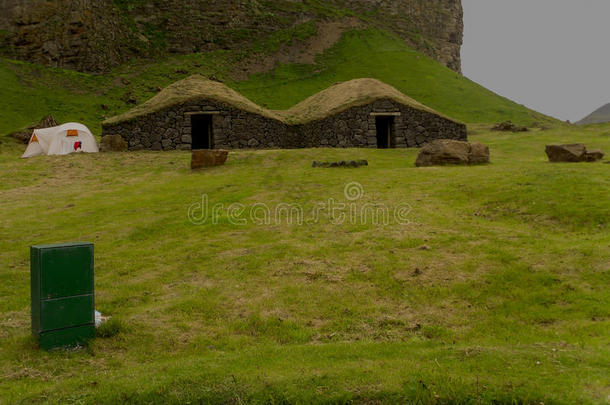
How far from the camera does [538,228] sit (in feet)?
37.3

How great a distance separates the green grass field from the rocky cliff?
1608 inches

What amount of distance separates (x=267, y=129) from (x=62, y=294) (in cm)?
2484

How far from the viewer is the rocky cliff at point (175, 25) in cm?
5025

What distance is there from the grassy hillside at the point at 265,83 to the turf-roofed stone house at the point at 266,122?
39.8 feet

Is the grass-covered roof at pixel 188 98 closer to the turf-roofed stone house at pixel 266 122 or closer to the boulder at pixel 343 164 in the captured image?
the turf-roofed stone house at pixel 266 122

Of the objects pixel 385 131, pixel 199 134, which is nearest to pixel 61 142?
pixel 199 134

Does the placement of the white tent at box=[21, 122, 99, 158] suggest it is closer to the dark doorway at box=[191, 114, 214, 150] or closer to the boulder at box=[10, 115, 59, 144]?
the boulder at box=[10, 115, 59, 144]

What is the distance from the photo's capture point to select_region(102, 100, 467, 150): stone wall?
28.9m

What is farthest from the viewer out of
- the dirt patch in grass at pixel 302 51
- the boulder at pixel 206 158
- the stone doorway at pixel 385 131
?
the dirt patch in grass at pixel 302 51

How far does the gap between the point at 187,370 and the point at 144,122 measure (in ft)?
81.7

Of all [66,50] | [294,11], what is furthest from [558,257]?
[294,11]

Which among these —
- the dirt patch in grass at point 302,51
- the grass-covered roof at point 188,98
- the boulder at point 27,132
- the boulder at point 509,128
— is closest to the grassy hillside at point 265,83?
the dirt patch in grass at point 302,51

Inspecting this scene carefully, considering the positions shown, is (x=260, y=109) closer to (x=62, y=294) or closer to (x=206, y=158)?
(x=206, y=158)

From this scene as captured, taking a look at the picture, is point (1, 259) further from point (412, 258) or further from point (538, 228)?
point (538, 228)
